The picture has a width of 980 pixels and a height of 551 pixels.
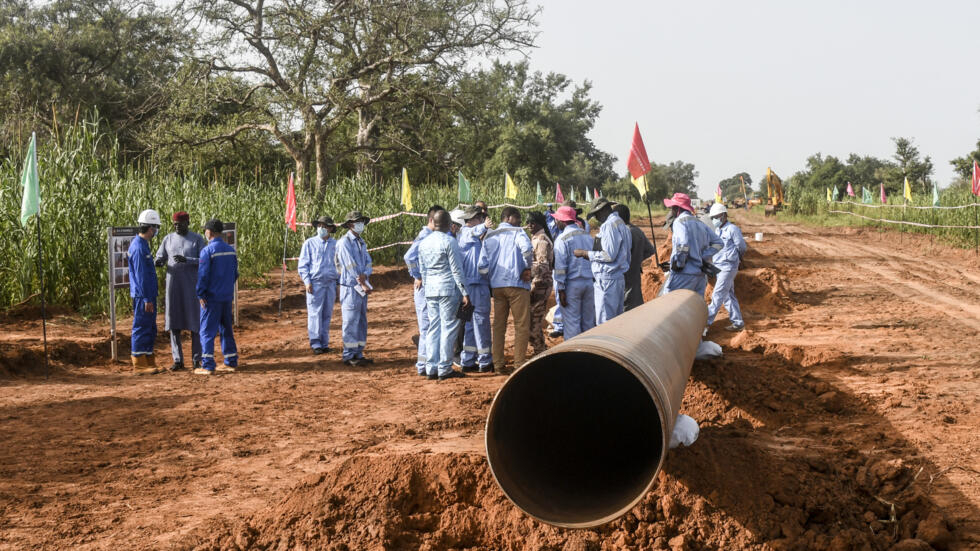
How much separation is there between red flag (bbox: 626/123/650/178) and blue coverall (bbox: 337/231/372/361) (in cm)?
397

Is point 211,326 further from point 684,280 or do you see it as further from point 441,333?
point 684,280

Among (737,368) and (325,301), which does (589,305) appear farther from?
(325,301)

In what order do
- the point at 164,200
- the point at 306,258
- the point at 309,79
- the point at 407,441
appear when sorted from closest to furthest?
the point at 407,441 < the point at 306,258 < the point at 164,200 < the point at 309,79

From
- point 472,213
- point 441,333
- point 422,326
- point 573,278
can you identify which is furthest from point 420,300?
point 573,278

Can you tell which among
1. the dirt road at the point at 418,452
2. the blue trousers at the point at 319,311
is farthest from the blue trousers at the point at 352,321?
the blue trousers at the point at 319,311

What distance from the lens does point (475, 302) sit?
880cm

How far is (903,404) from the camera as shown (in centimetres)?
686

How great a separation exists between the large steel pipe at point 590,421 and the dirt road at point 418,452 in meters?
0.51

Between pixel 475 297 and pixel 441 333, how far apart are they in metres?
0.66

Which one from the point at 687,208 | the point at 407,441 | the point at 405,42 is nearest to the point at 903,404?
the point at 687,208

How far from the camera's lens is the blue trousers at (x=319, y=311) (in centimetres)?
1022

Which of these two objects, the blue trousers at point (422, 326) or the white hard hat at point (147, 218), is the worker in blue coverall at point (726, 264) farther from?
the white hard hat at point (147, 218)

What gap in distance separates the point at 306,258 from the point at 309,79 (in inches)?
612

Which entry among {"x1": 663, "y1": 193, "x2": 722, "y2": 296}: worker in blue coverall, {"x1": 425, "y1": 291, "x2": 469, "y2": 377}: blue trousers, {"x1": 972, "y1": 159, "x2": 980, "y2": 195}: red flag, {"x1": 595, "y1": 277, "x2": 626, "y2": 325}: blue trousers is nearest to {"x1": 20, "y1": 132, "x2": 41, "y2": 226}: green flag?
{"x1": 425, "y1": 291, "x2": 469, "y2": 377}: blue trousers
